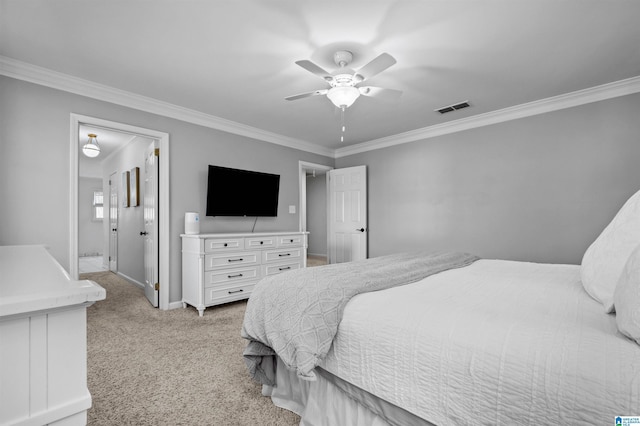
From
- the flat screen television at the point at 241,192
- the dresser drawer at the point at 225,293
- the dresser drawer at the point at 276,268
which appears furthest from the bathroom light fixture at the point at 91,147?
the dresser drawer at the point at 276,268

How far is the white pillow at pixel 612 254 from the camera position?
1.17 m

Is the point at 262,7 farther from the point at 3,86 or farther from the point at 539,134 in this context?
the point at 539,134

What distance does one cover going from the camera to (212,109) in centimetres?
364

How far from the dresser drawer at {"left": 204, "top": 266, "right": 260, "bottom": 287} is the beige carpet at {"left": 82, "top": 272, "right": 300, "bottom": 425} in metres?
0.36

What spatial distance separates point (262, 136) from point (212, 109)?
0.99 metres

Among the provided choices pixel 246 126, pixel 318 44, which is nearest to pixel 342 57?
pixel 318 44

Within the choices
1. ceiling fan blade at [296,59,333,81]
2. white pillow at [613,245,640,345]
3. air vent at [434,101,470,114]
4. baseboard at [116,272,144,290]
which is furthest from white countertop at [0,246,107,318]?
baseboard at [116,272,144,290]

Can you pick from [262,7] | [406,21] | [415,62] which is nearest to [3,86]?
[262,7]

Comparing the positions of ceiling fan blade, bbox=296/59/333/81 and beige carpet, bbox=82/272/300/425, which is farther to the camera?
ceiling fan blade, bbox=296/59/333/81

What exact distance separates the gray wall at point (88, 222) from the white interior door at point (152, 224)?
6.32 m

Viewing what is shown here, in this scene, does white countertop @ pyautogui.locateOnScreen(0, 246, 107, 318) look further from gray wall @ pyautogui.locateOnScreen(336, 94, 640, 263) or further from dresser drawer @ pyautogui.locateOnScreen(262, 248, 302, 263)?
gray wall @ pyautogui.locateOnScreen(336, 94, 640, 263)

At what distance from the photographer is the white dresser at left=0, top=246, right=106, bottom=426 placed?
57 cm

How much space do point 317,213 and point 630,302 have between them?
7.53 metres

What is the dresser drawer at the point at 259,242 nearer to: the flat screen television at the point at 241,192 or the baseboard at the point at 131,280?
the flat screen television at the point at 241,192
